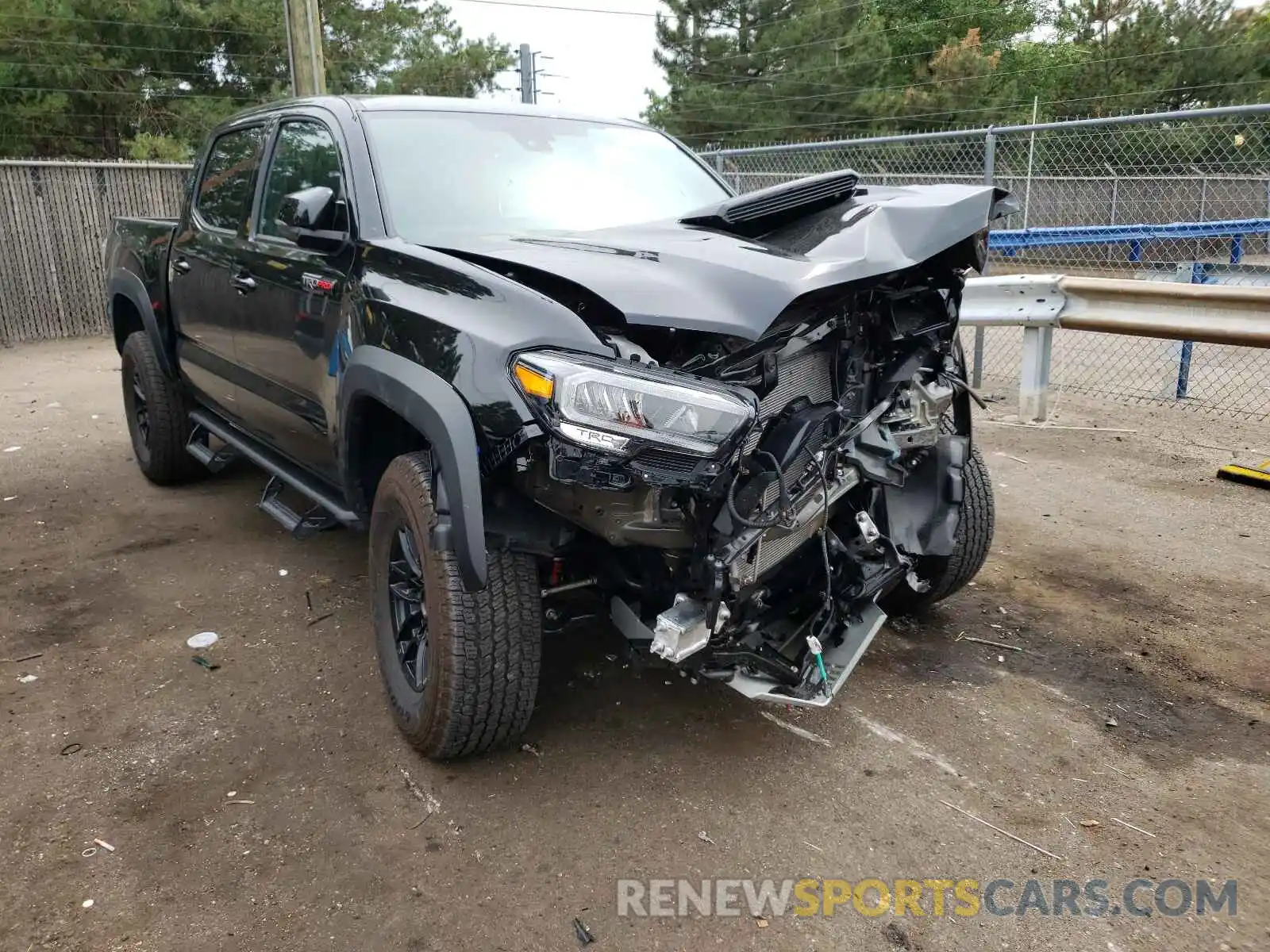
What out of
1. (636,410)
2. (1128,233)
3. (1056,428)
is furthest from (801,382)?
(1128,233)

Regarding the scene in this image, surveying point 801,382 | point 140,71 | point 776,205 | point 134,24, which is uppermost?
point 134,24

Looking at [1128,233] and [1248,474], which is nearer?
[1248,474]

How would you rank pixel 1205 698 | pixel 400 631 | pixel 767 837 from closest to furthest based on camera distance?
1. pixel 767 837
2. pixel 400 631
3. pixel 1205 698

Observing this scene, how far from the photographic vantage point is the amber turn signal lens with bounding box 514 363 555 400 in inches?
89.5

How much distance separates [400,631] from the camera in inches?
119

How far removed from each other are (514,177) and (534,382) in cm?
153

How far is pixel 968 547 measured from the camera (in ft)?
12.0

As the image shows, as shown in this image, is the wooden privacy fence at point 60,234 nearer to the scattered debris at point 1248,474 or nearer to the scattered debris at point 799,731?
the scattered debris at point 799,731

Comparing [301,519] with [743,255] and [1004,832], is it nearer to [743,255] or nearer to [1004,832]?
[743,255]

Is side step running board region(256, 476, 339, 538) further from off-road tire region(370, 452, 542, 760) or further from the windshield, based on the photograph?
the windshield

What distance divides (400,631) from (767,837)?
4.17ft

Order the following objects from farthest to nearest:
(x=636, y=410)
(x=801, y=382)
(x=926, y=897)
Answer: (x=801, y=382), (x=926, y=897), (x=636, y=410)

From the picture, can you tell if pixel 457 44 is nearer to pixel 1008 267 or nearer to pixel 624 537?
pixel 1008 267

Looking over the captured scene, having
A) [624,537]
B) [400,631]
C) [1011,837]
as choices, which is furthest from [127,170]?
[1011,837]
